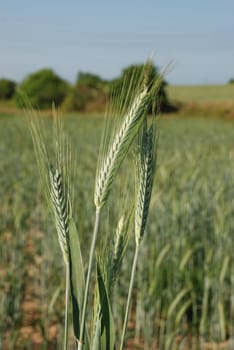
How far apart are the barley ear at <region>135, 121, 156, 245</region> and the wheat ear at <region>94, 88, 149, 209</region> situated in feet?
0.23

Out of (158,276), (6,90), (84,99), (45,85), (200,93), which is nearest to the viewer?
(158,276)

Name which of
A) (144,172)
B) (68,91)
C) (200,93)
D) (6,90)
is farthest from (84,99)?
(144,172)

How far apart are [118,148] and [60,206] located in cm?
14

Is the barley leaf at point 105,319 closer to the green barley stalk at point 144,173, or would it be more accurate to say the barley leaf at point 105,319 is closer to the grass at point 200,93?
the green barley stalk at point 144,173

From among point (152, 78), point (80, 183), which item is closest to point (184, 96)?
point (80, 183)

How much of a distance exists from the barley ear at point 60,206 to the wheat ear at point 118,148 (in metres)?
0.06

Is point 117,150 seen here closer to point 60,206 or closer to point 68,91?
point 60,206

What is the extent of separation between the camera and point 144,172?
1.13 meters

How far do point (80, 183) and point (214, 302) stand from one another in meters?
3.01

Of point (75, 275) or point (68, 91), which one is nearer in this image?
point (75, 275)

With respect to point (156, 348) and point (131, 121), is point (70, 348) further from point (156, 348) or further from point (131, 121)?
point (131, 121)

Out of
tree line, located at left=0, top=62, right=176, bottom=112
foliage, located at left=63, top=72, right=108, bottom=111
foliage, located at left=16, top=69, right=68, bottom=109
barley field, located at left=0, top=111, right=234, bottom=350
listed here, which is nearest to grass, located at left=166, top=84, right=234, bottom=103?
tree line, located at left=0, top=62, right=176, bottom=112

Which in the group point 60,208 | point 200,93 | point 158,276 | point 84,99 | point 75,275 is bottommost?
point 158,276

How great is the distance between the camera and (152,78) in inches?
44.6
